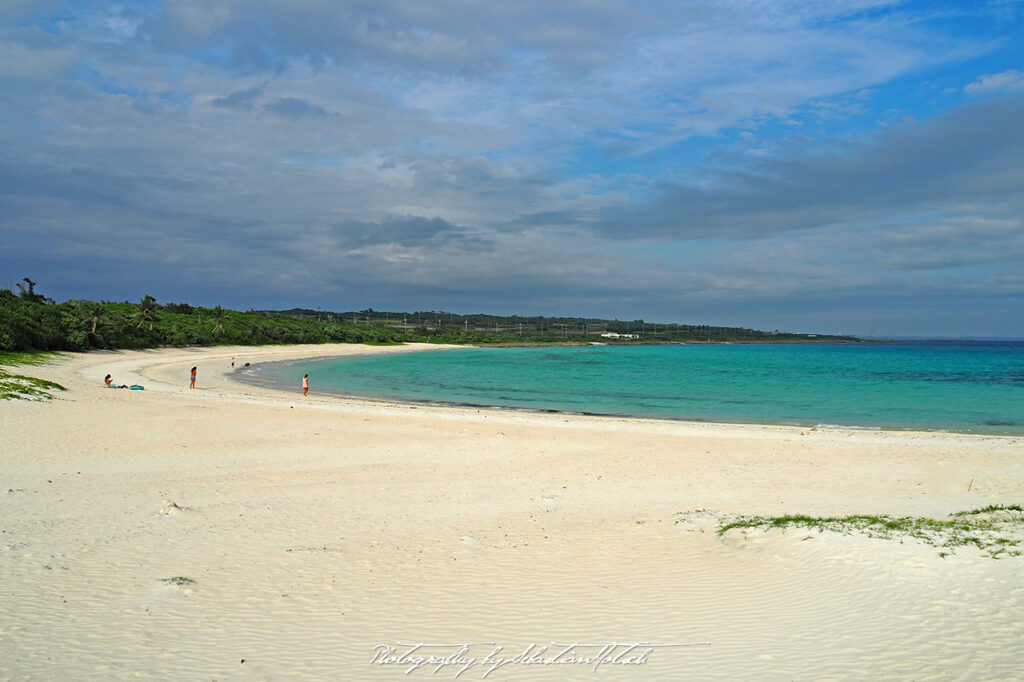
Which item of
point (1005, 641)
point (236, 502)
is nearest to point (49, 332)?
point (236, 502)

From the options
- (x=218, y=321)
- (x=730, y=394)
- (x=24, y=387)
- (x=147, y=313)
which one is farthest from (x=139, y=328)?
(x=730, y=394)

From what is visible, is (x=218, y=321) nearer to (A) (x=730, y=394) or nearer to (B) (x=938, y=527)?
(A) (x=730, y=394)

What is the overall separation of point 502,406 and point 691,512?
19.6 m

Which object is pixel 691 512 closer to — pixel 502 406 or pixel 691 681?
pixel 691 681

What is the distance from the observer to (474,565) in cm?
771

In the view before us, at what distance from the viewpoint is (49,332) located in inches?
1836

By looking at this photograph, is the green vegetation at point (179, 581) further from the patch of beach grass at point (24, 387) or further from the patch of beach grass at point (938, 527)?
the patch of beach grass at point (24, 387)

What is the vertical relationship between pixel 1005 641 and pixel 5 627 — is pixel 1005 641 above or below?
above

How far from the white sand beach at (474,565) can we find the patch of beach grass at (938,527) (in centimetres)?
25

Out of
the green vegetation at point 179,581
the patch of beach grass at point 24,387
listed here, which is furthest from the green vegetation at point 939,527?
the patch of beach grass at point 24,387

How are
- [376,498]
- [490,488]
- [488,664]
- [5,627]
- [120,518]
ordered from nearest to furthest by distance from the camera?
1. [488,664]
2. [5,627]
3. [120,518]
4. [376,498]
5. [490,488]

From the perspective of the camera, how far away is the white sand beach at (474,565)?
5141 mm

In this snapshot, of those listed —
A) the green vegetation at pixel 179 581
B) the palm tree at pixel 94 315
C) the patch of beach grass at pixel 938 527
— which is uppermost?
the palm tree at pixel 94 315

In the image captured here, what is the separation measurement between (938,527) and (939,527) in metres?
0.01
